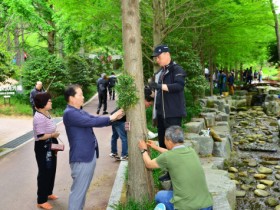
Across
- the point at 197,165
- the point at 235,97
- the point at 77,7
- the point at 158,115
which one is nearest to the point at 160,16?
the point at 77,7

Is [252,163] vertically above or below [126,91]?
below

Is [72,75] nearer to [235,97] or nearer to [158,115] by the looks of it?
[235,97]

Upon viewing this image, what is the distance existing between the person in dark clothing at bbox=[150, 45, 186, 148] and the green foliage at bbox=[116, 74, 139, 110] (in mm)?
390

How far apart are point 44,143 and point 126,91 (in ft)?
5.93

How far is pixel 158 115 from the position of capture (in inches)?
197

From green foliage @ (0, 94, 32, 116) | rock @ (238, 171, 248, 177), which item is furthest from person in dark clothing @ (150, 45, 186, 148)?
green foliage @ (0, 94, 32, 116)

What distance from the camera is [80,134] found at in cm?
413

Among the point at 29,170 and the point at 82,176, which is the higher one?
the point at 82,176

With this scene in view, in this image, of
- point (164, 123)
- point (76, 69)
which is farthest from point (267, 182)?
point (76, 69)

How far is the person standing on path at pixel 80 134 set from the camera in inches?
160

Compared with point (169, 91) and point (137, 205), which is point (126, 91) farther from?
point (137, 205)

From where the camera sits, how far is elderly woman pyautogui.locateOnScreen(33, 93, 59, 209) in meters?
4.95

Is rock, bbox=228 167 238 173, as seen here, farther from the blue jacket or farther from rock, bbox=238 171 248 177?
the blue jacket

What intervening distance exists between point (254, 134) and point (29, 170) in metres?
10.1
